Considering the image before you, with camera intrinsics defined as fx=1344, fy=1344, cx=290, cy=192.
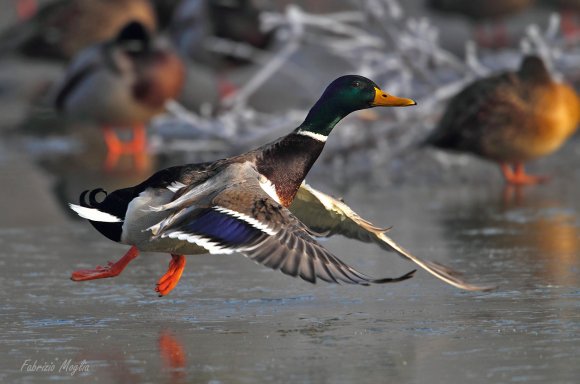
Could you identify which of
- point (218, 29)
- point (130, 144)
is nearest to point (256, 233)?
point (130, 144)

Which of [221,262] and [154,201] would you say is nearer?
[154,201]

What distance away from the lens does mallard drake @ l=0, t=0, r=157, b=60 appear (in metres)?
14.2

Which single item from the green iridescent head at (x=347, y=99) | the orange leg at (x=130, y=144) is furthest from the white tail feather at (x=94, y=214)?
the orange leg at (x=130, y=144)

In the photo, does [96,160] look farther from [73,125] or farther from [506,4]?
[506,4]

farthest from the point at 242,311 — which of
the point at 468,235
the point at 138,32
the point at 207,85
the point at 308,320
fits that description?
the point at 207,85

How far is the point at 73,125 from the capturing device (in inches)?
504

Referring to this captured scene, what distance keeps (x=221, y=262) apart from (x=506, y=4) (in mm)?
9376

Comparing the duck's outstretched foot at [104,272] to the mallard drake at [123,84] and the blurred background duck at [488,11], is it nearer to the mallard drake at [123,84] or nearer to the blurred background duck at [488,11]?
the mallard drake at [123,84]

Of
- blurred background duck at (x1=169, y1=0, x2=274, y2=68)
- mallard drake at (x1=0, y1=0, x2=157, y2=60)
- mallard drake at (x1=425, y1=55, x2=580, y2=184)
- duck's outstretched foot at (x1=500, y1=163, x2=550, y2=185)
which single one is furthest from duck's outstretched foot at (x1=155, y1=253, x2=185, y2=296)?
mallard drake at (x1=0, y1=0, x2=157, y2=60)

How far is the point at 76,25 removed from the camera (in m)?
14.1

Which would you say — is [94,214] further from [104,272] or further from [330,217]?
[330,217]

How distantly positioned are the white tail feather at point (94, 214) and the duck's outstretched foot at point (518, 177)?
156 inches

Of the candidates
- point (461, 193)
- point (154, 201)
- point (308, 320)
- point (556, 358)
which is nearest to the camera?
point (556, 358)

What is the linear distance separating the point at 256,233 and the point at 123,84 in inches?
250
